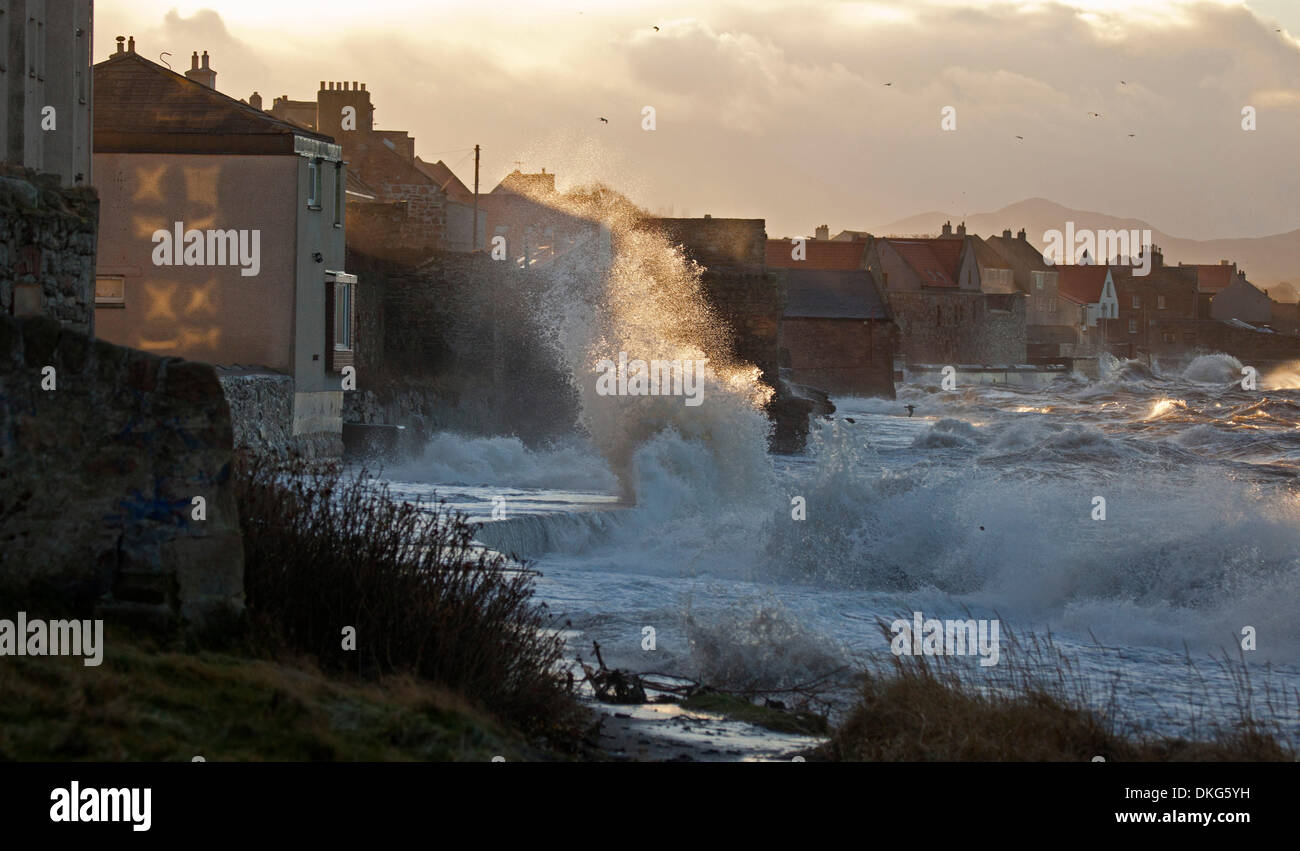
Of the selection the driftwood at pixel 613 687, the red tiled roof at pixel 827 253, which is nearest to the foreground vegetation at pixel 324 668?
the driftwood at pixel 613 687

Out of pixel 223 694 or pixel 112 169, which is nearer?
pixel 223 694

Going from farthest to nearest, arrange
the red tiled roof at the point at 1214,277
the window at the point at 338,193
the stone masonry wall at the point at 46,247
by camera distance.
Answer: the red tiled roof at the point at 1214,277 → the window at the point at 338,193 → the stone masonry wall at the point at 46,247

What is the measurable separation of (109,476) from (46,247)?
5546 millimetres

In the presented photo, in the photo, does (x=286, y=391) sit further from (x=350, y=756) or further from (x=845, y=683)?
(x=350, y=756)

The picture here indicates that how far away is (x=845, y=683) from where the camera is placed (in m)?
12.1

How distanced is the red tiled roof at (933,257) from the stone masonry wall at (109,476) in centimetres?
10050

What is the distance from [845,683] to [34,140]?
33.0ft

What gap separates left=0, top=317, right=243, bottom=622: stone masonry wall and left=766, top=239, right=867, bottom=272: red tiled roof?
286 ft

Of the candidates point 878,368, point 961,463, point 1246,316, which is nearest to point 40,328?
point 961,463

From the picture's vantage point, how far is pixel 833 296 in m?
81.8

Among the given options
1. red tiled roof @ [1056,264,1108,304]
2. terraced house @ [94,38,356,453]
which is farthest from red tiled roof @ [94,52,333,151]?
red tiled roof @ [1056,264,1108,304]

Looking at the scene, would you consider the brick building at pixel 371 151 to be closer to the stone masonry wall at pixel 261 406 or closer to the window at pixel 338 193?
the window at pixel 338 193

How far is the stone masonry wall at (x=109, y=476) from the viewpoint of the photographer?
762cm

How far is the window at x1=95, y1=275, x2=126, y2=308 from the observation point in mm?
24375
